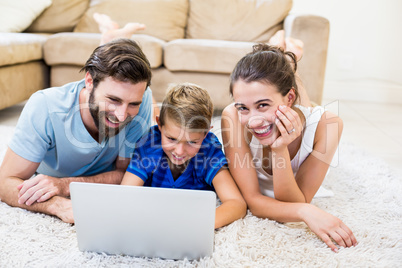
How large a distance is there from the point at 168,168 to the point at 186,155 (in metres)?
0.11

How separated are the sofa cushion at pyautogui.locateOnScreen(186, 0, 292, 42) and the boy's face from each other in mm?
1927

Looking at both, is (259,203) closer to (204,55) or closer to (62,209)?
(62,209)

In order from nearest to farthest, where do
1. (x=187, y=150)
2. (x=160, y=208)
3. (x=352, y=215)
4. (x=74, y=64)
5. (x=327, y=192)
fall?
(x=160, y=208)
(x=187, y=150)
(x=352, y=215)
(x=327, y=192)
(x=74, y=64)

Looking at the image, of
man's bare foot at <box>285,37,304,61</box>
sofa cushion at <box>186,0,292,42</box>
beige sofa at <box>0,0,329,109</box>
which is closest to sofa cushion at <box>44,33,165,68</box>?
beige sofa at <box>0,0,329,109</box>

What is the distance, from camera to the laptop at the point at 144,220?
0.92 meters

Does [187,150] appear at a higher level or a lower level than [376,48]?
higher

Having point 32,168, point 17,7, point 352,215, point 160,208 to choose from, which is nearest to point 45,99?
point 32,168

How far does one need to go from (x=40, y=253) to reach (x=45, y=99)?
1.61 feet

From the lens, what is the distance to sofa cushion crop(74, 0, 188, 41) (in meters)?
3.00

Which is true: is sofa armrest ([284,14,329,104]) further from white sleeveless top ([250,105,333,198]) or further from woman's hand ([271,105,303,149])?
woman's hand ([271,105,303,149])

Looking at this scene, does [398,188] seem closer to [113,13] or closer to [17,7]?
[113,13]

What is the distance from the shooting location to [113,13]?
3.01 m

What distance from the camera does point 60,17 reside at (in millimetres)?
3031

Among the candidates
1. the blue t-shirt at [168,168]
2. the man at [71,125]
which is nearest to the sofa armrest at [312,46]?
the blue t-shirt at [168,168]
